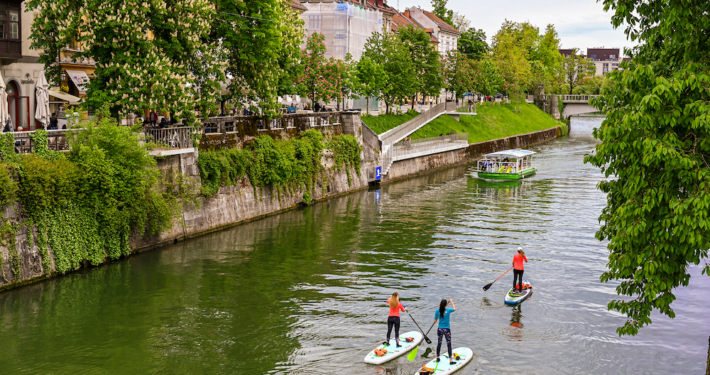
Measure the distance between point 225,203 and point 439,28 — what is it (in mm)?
84224

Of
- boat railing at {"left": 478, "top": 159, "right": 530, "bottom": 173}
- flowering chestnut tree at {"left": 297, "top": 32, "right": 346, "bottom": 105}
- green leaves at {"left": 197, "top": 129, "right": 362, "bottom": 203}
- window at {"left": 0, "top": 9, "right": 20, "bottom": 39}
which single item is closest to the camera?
window at {"left": 0, "top": 9, "right": 20, "bottom": 39}

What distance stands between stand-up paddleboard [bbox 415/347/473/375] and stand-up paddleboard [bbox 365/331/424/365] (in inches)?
40.0

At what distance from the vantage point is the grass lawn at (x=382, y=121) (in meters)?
72.4

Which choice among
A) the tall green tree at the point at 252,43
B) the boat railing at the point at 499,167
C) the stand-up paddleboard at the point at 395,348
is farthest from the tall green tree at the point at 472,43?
the stand-up paddleboard at the point at 395,348

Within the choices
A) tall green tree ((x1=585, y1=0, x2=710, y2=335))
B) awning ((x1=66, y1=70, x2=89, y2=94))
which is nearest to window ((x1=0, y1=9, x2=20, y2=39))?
awning ((x1=66, y1=70, x2=89, y2=94))

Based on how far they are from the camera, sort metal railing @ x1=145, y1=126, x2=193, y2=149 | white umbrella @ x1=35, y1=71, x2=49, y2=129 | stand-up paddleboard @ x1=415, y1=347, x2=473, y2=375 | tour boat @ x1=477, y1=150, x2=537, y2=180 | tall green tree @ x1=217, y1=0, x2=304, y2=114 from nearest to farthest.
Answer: stand-up paddleboard @ x1=415, y1=347, x2=473, y2=375, white umbrella @ x1=35, y1=71, x2=49, y2=129, metal railing @ x1=145, y1=126, x2=193, y2=149, tall green tree @ x1=217, y1=0, x2=304, y2=114, tour boat @ x1=477, y1=150, x2=537, y2=180

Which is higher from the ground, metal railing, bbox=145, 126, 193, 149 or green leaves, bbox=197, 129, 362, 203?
metal railing, bbox=145, 126, 193, 149

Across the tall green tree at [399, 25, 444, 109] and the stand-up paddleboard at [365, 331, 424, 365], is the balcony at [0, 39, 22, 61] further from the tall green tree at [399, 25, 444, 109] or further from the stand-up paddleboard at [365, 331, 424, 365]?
the tall green tree at [399, 25, 444, 109]

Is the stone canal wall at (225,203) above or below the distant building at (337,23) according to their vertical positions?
below

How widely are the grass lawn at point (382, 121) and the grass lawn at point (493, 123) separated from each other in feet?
8.99

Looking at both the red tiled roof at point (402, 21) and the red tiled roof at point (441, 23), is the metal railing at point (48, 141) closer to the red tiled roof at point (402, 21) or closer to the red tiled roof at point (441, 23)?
the red tiled roof at point (402, 21)

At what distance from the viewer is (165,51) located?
34031 mm

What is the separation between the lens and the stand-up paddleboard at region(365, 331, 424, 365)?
19750 mm

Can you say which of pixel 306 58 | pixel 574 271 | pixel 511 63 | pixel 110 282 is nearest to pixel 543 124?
pixel 511 63
